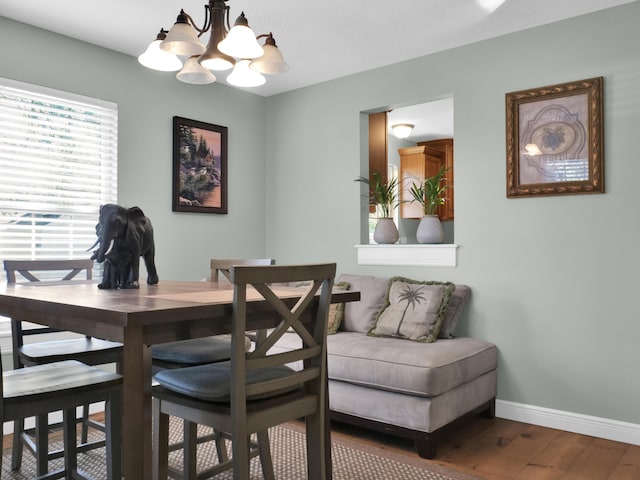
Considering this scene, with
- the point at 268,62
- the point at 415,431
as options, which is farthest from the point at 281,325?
the point at 415,431

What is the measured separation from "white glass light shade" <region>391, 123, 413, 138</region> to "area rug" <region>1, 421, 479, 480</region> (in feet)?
12.7

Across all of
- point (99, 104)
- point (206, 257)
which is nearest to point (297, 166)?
point (206, 257)

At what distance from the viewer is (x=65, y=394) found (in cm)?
174

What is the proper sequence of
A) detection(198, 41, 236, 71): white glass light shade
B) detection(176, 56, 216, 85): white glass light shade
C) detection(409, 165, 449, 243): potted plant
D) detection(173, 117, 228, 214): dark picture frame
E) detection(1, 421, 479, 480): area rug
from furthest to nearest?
detection(173, 117, 228, 214): dark picture frame, detection(409, 165, 449, 243): potted plant, detection(1, 421, 479, 480): area rug, detection(176, 56, 216, 85): white glass light shade, detection(198, 41, 236, 71): white glass light shade

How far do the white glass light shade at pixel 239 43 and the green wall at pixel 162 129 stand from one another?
74.4 inches

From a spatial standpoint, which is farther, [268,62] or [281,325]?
[268,62]

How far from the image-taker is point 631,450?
2.90 m

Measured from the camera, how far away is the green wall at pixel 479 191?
3072 millimetres

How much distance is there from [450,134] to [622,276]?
3.90 m

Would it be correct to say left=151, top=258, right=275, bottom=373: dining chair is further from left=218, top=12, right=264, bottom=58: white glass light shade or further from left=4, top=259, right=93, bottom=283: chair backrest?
left=218, top=12, right=264, bottom=58: white glass light shade

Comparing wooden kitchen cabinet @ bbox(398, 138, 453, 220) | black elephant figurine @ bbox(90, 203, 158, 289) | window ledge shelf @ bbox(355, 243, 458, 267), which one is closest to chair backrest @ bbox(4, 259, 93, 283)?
black elephant figurine @ bbox(90, 203, 158, 289)

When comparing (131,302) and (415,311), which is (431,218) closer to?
(415,311)

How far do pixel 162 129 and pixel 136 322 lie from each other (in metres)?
2.89

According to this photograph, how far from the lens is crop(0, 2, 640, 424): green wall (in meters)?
3.07
